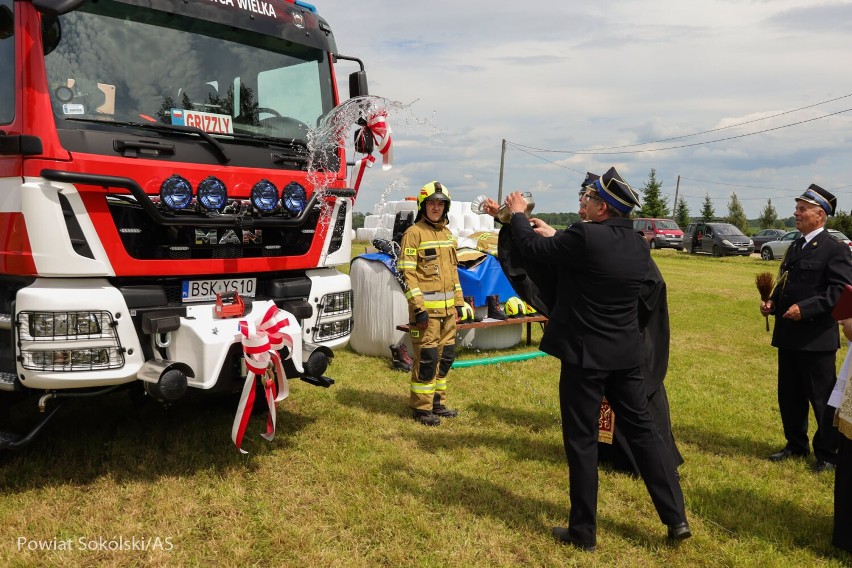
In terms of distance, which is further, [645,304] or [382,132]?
[382,132]

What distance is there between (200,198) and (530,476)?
2.81 m

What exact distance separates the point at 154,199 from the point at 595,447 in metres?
2.81

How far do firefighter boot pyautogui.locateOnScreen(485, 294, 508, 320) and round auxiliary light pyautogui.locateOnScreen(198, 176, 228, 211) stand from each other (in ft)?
16.3

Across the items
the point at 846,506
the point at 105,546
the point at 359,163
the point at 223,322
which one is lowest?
the point at 105,546

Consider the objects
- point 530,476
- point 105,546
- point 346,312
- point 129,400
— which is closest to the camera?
point 105,546

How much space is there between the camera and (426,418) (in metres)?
5.64

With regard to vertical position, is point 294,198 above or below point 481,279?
above

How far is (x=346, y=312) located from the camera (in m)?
4.90

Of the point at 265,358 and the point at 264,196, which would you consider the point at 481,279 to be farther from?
the point at 265,358

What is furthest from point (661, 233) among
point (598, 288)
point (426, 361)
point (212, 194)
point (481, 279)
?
point (212, 194)

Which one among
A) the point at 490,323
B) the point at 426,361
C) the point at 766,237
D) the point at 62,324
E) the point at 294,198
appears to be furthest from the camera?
the point at 766,237

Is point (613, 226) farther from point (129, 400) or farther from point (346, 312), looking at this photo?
point (129, 400)

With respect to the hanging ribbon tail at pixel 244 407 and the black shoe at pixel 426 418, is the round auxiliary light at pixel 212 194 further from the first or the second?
the black shoe at pixel 426 418

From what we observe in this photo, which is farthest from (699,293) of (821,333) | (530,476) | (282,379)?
(282,379)
